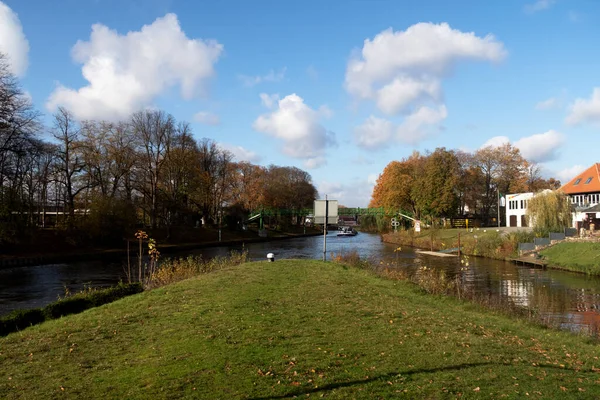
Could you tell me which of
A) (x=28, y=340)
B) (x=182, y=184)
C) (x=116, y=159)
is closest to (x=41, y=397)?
(x=28, y=340)

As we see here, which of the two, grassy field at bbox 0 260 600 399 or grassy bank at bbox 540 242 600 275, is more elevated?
grassy field at bbox 0 260 600 399

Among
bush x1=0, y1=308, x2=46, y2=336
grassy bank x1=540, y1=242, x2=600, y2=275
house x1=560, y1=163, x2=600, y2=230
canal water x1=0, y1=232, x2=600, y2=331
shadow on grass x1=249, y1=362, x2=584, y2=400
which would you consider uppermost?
house x1=560, y1=163, x2=600, y2=230

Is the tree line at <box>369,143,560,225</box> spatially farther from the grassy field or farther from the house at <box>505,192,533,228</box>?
the grassy field

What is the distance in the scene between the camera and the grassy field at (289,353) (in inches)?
243

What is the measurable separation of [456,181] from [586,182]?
16.1 m

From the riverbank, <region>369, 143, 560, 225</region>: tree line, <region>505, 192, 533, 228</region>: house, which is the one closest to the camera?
the riverbank

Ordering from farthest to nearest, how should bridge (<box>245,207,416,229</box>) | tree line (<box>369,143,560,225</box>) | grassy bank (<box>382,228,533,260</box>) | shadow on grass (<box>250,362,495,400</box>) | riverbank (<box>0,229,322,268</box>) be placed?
bridge (<box>245,207,416,229</box>), tree line (<box>369,143,560,225</box>), grassy bank (<box>382,228,533,260</box>), riverbank (<box>0,229,322,268</box>), shadow on grass (<box>250,362,495,400</box>)

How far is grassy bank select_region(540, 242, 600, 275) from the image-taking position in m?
29.8

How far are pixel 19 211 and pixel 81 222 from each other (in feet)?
26.6

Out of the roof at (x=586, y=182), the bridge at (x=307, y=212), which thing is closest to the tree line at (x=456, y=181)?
the bridge at (x=307, y=212)

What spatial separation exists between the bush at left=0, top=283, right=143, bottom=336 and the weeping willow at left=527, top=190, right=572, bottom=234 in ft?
126

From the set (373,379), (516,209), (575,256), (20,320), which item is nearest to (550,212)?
(575,256)

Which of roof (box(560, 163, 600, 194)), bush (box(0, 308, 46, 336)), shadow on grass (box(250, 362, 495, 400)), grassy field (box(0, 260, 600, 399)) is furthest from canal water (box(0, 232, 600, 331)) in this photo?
roof (box(560, 163, 600, 194))

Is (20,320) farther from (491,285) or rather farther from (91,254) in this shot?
(91,254)
